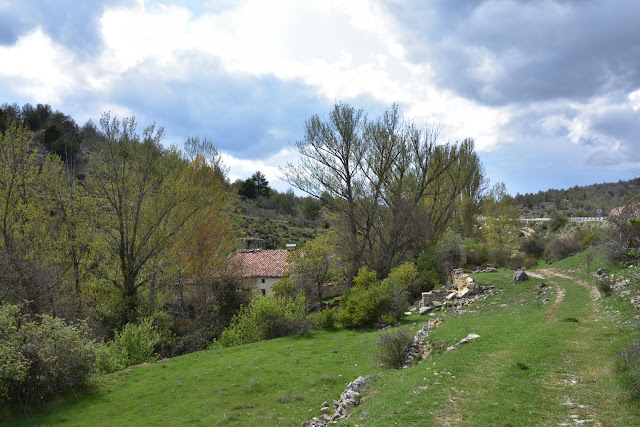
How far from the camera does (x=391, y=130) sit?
35.9 metres

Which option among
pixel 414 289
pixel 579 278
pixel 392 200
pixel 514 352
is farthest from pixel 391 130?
pixel 514 352

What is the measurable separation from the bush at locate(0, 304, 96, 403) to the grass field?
575 millimetres

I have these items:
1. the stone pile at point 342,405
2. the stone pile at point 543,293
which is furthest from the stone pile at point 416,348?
the stone pile at point 543,293

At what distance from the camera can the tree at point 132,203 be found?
24047mm

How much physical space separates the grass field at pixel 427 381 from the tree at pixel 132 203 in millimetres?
7898

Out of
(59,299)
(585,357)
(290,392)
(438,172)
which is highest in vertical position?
(438,172)

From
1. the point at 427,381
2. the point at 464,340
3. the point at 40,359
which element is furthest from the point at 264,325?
the point at 427,381

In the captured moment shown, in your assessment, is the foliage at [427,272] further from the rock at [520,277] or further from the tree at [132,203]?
the tree at [132,203]

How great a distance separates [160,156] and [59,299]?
10942mm

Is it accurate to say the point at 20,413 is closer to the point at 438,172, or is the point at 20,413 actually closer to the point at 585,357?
the point at 585,357

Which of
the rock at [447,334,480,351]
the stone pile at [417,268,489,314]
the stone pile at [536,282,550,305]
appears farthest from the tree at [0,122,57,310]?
the stone pile at [536,282,550,305]

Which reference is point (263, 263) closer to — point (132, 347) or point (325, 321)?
point (325, 321)

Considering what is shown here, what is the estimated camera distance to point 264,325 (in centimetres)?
2336

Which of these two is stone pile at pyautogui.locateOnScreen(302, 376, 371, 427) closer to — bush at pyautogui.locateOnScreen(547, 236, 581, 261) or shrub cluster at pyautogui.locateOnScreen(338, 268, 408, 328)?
shrub cluster at pyautogui.locateOnScreen(338, 268, 408, 328)
